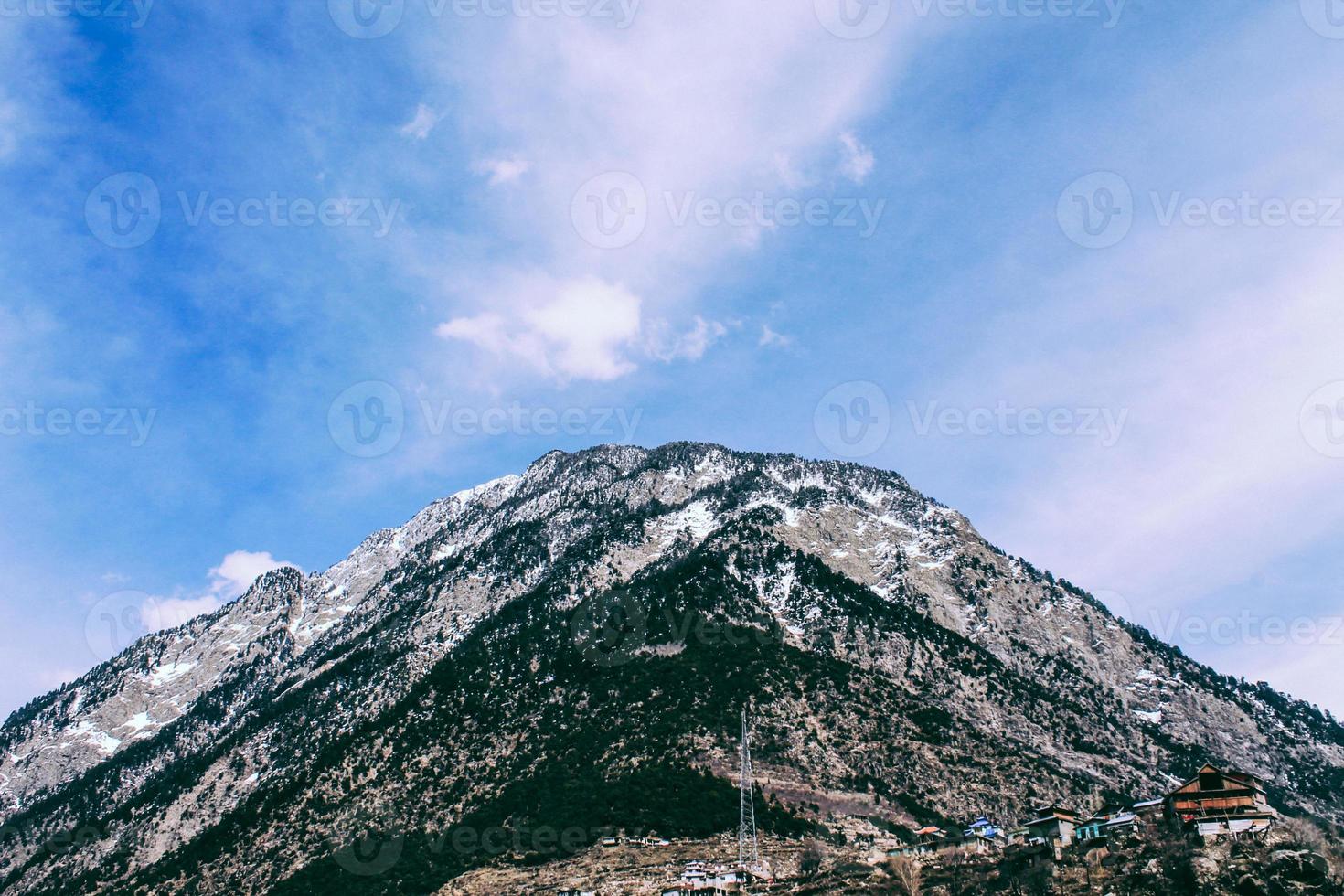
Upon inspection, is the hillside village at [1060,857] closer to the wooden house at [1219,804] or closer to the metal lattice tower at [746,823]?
the wooden house at [1219,804]

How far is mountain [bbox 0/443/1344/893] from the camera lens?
118562 millimetres

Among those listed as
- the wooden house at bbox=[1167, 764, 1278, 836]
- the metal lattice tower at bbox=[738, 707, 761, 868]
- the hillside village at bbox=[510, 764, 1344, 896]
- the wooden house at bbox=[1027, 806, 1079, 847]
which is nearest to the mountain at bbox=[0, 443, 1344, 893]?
the metal lattice tower at bbox=[738, 707, 761, 868]

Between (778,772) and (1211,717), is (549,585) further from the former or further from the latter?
(1211,717)

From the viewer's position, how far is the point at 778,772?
4678 inches

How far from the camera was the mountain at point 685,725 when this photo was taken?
389 feet

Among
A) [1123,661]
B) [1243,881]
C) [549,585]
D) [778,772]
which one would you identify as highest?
[549,585]

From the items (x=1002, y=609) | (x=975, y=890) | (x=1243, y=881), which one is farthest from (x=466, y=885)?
(x=1002, y=609)

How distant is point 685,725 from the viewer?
125688 millimetres

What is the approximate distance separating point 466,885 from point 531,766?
2445cm
